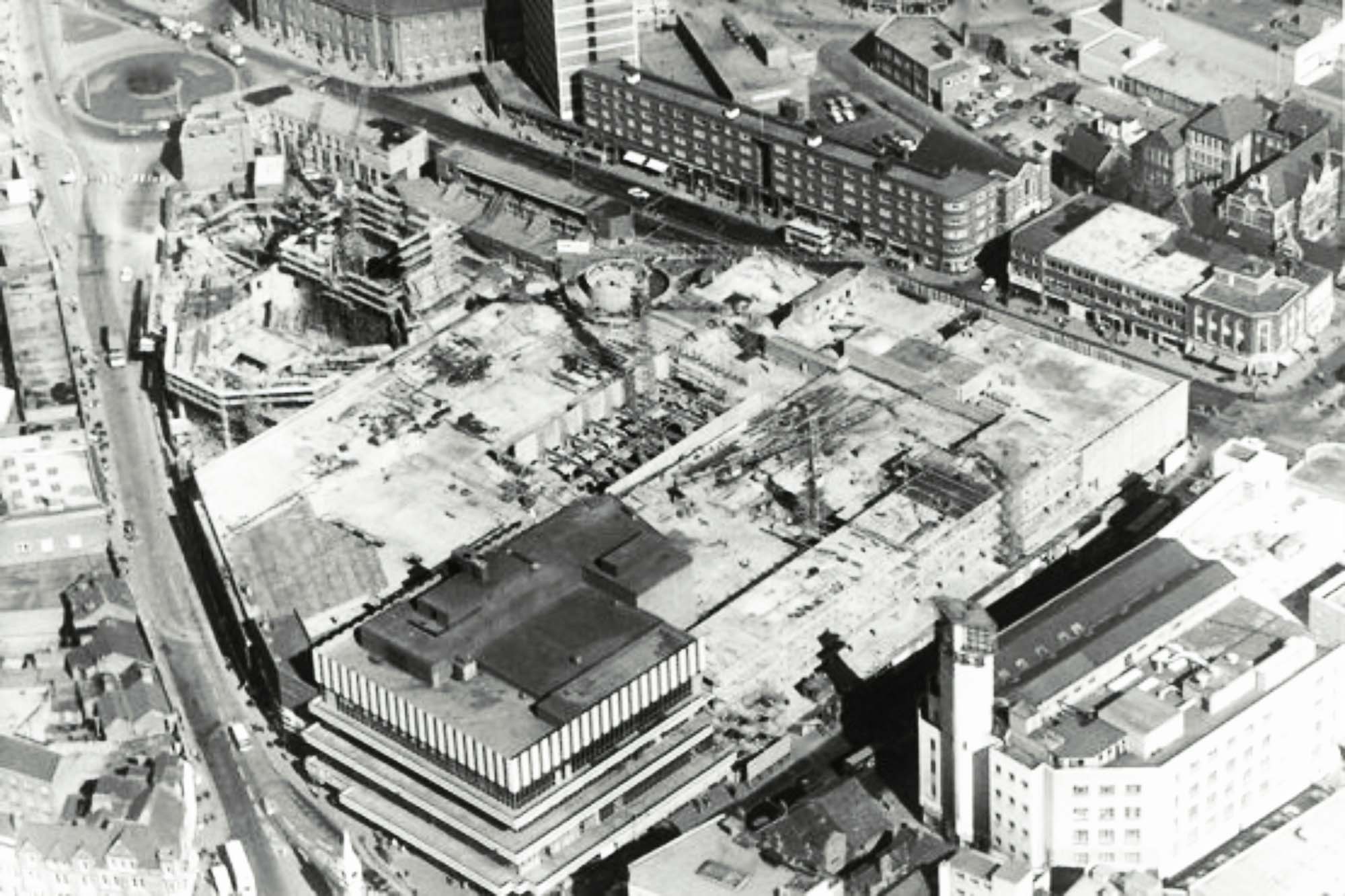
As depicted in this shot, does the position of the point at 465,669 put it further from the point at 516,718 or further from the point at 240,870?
the point at 240,870

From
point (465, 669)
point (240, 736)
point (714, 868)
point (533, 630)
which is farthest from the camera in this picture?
point (240, 736)

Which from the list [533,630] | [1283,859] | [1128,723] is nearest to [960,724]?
[1128,723]

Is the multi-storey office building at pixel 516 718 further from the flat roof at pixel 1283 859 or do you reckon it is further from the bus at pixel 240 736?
the flat roof at pixel 1283 859

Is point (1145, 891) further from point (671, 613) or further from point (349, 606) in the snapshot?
point (349, 606)

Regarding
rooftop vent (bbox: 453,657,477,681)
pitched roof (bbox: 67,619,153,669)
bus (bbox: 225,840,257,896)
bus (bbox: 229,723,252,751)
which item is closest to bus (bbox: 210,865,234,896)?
bus (bbox: 225,840,257,896)

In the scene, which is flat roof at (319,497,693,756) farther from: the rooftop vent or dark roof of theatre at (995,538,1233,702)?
dark roof of theatre at (995,538,1233,702)

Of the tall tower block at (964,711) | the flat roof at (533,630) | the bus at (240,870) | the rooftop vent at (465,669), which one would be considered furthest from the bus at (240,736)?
the tall tower block at (964,711)
